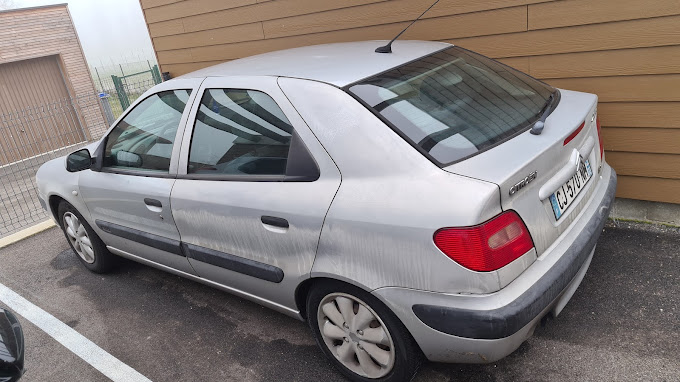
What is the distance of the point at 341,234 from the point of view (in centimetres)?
229

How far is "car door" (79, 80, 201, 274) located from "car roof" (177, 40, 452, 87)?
0.34 m

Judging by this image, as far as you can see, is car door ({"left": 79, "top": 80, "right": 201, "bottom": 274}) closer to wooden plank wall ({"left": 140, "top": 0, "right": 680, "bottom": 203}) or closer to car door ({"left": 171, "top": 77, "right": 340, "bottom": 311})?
car door ({"left": 171, "top": 77, "right": 340, "bottom": 311})

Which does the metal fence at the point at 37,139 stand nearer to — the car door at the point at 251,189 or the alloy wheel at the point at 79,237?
the alloy wheel at the point at 79,237

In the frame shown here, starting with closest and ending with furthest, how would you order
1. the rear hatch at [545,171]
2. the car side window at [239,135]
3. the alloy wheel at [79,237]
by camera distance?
the rear hatch at [545,171]
the car side window at [239,135]
the alloy wheel at [79,237]

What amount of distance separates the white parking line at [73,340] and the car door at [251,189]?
0.71 metres

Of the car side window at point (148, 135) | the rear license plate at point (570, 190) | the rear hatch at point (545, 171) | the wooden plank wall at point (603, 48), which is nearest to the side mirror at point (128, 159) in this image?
the car side window at point (148, 135)

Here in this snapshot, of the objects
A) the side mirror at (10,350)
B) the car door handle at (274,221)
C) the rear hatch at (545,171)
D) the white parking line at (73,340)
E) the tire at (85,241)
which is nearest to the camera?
the side mirror at (10,350)

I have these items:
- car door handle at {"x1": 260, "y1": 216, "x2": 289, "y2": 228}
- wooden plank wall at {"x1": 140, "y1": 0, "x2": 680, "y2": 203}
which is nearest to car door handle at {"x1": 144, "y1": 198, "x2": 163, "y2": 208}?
car door handle at {"x1": 260, "y1": 216, "x2": 289, "y2": 228}

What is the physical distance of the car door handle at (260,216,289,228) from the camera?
2496 millimetres

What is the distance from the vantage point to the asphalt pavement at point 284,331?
8.46 feet

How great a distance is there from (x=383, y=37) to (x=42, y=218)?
15.5ft

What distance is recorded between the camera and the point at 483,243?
1.97m

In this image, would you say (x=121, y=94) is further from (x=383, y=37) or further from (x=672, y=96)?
(x=672, y=96)

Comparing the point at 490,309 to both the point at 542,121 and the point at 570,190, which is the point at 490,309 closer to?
the point at 570,190
